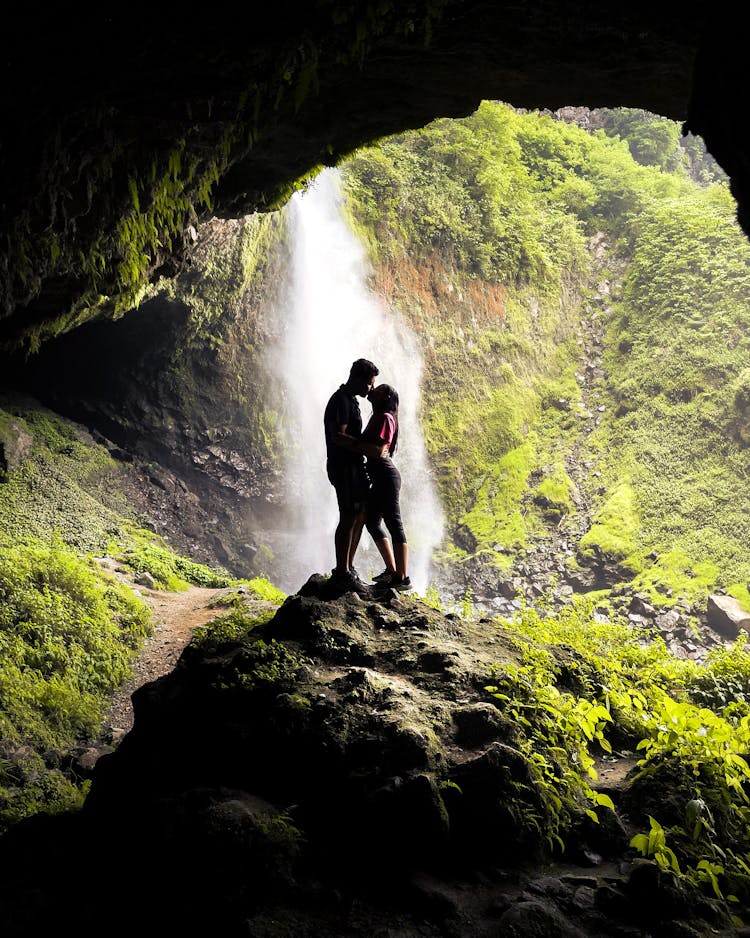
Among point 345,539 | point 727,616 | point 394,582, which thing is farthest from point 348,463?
point 727,616

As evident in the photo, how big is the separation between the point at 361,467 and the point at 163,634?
4742 mm

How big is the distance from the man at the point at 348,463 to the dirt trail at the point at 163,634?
272cm

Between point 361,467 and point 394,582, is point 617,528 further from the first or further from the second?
point 361,467

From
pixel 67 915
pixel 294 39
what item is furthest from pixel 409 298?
pixel 67 915

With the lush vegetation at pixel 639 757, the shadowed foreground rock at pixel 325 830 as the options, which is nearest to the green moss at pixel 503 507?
the lush vegetation at pixel 639 757

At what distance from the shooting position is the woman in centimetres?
578

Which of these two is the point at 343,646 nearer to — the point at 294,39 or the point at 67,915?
the point at 67,915

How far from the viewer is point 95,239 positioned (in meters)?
5.83

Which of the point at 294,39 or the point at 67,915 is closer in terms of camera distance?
the point at 67,915

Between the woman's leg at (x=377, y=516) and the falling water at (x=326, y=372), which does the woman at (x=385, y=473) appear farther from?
the falling water at (x=326, y=372)

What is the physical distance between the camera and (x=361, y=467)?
5.95 meters

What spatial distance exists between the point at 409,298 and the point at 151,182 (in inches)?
646

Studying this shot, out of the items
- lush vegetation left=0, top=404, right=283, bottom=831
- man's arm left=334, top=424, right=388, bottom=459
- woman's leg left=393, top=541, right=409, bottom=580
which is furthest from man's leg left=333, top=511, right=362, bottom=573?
lush vegetation left=0, top=404, right=283, bottom=831

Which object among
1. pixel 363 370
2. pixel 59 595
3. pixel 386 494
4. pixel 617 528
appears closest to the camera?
pixel 363 370
